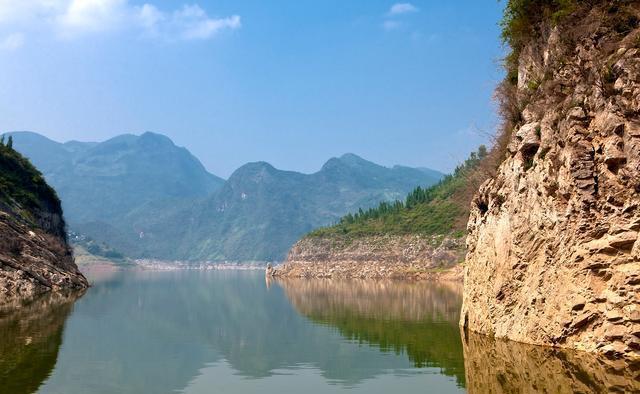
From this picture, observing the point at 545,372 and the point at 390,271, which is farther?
the point at 390,271

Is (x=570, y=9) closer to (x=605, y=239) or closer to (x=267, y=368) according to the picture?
(x=605, y=239)

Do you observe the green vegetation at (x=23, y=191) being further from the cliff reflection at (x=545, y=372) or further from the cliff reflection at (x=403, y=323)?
the cliff reflection at (x=545, y=372)

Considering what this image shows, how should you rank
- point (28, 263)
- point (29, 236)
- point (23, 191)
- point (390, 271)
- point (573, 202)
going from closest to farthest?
1. point (573, 202)
2. point (28, 263)
3. point (29, 236)
4. point (23, 191)
5. point (390, 271)

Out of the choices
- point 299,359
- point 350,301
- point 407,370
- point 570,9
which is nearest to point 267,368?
point 299,359

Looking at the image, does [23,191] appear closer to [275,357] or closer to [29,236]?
[29,236]

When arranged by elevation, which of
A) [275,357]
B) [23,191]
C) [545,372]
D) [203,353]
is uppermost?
[23,191]

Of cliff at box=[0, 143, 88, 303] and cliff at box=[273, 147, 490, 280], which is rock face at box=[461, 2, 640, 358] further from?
cliff at box=[273, 147, 490, 280]

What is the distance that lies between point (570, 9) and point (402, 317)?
35911 mm

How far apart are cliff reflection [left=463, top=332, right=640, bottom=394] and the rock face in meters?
1.20

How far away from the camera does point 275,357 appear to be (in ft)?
126

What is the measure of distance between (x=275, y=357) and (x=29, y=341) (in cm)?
1700

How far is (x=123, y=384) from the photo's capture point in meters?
28.9

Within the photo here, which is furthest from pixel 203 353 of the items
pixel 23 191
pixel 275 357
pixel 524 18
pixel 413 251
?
pixel 413 251

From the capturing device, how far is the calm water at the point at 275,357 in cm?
2777
